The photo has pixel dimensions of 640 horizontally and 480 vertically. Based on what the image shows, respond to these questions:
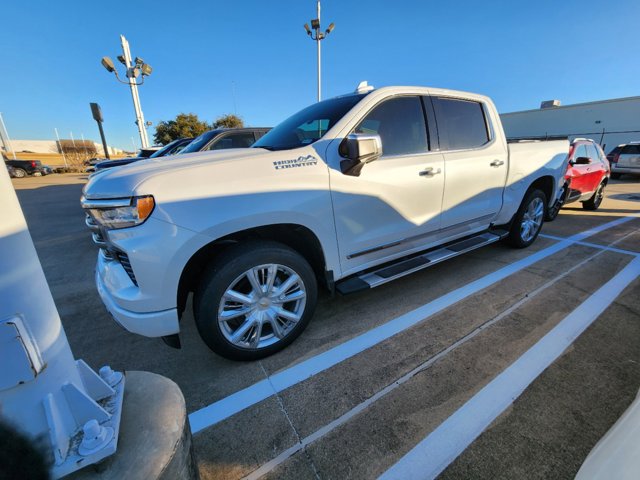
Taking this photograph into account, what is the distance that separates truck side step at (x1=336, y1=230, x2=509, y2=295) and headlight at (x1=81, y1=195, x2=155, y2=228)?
1.54m

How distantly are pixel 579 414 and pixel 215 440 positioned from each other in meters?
2.14

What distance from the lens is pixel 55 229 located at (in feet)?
22.1

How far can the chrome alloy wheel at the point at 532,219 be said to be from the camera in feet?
14.5

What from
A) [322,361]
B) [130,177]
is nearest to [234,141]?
[130,177]

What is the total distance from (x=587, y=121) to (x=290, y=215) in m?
30.9

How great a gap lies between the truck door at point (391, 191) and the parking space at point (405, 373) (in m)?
0.70

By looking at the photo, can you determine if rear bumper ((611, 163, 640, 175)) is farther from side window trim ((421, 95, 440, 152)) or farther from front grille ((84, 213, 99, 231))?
front grille ((84, 213, 99, 231))

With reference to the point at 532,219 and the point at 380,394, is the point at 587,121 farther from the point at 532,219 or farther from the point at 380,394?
the point at 380,394

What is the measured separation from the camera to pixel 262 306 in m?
2.28

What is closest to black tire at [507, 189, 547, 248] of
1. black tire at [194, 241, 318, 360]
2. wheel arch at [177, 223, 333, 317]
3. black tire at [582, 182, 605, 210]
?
wheel arch at [177, 223, 333, 317]

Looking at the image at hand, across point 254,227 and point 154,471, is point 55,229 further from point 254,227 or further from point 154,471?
point 154,471

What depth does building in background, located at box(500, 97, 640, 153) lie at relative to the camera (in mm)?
21062

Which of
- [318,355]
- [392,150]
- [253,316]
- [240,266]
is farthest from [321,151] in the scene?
[318,355]

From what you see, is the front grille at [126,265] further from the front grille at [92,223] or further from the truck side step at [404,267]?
the truck side step at [404,267]
